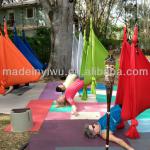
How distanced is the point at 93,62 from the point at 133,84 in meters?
3.51

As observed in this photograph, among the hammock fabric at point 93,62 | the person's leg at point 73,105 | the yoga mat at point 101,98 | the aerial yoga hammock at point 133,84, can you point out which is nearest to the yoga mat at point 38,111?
the person's leg at point 73,105

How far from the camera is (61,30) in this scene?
1525cm

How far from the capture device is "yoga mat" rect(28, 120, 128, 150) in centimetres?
655

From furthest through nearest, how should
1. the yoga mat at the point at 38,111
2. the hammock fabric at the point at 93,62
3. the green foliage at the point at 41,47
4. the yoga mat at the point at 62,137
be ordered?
the green foliage at the point at 41,47, the hammock fabric at the point at 93,62, the yoga mat at the point at 38,111, the yoga mat at the point at 62,137

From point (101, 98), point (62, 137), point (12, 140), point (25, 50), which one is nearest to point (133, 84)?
point (62, 137)

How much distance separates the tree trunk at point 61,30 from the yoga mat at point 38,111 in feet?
16.9

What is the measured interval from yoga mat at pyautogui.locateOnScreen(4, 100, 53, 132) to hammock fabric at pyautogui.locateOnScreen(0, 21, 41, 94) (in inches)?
30.4

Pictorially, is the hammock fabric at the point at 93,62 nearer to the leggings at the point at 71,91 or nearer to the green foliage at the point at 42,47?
the leggings at the point at 71,91

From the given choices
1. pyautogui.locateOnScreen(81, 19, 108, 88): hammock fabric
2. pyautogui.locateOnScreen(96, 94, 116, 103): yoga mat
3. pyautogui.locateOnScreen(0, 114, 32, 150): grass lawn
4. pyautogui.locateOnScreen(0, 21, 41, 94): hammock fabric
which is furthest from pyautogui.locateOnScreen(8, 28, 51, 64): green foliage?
pyautogui.locateOnScreen(0, 114, 32, 150): grass lawn

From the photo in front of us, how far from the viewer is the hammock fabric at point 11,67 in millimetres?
9914

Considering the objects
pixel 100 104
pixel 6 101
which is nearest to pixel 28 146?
pixel 100 104

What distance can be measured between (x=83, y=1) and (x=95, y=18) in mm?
2398

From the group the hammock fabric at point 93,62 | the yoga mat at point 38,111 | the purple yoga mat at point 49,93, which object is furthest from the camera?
the purple yoga mat at point 49,93

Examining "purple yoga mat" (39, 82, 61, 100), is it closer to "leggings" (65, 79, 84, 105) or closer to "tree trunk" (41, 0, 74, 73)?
"leggings" (65, 79, 84, 105)
